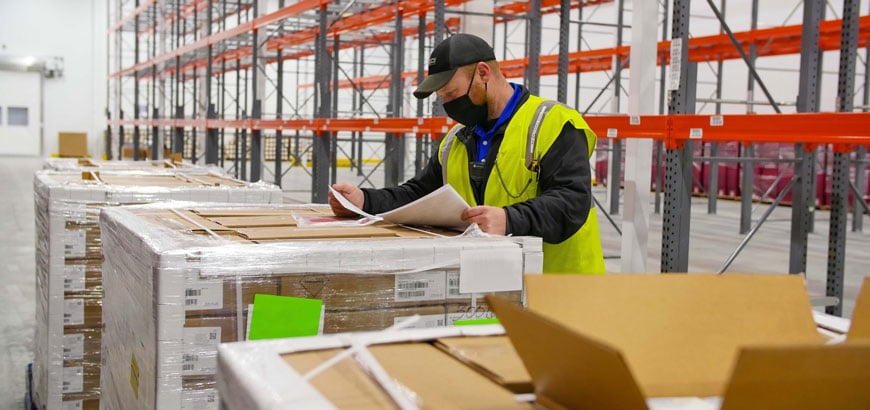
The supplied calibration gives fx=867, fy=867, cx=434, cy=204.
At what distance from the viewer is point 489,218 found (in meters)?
2.68

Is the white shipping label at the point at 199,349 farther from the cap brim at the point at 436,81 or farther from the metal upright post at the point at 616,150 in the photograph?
the metal upright post at the point at 616,150

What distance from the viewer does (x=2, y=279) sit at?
8719mm

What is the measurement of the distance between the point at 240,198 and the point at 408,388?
3.54 m

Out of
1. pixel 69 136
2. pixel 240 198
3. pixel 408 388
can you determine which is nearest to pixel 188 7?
pixel 69 136

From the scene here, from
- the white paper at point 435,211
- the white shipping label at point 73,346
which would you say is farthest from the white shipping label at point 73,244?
the white paper at point 435,211

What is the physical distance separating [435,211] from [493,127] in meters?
0.74

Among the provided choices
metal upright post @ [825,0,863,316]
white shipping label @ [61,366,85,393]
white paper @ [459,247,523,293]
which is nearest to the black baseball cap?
white paper @ [459,247,523,293]

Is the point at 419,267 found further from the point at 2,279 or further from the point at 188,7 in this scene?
the point at 188,7

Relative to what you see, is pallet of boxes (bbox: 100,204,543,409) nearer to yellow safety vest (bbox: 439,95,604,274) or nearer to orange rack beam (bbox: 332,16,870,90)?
yellow safety vest (bbox: 439,95,604,274)

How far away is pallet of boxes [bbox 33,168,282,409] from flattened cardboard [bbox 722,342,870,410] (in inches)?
139

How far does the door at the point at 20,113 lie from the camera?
33438 mm

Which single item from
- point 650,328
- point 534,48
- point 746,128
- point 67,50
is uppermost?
point 67,50

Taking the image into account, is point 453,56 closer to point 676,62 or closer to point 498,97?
point 498,97

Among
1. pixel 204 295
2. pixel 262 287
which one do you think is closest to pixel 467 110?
pixel 262 287
